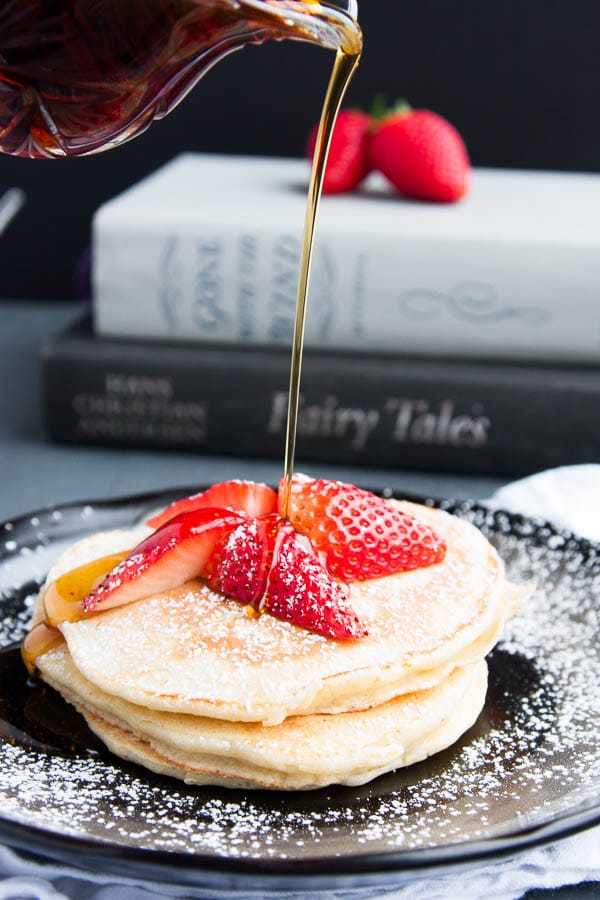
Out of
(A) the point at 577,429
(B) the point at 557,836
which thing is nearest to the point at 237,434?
(A) the point at 577,429

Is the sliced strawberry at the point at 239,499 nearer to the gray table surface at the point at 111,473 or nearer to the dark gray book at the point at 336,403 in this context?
the gray table surface at the point at 111,473

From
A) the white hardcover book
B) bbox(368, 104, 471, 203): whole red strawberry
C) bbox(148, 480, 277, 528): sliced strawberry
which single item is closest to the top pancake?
bbox(148, 480, 277, 528): sliced strawberry

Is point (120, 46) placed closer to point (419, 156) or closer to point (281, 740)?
point (281, 740)

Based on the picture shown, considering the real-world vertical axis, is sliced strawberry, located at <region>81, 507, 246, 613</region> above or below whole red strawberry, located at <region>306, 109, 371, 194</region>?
below

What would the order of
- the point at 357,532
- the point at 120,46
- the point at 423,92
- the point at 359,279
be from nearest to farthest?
the point at 120,46
the point at 357,532
the point at 359,279
the point at 423,92

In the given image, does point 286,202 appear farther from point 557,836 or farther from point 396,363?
point 557,836

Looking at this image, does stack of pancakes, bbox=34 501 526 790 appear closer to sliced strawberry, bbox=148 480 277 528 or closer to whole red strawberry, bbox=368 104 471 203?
sliced strawberry, bbox=148 480 277 528

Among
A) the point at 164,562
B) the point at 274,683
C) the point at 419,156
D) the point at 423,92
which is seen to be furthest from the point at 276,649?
the point at 423,92

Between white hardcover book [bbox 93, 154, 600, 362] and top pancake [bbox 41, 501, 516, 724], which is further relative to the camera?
white hardcover book [bbox 93, 154, 600, 362]
